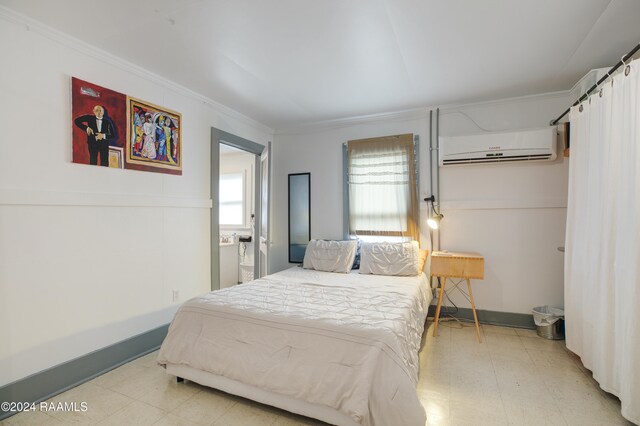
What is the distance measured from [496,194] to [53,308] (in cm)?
409

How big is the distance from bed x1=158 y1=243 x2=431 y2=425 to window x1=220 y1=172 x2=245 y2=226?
10.1ft

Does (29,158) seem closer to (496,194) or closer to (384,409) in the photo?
(384,409)

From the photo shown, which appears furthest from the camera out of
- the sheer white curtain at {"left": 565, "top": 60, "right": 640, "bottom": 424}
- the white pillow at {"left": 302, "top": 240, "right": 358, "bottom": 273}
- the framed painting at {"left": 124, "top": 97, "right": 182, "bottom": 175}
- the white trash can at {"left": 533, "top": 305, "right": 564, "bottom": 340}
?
the white pillow at {"left": 302, "top": 240, "right": 358, "bottom": 273}

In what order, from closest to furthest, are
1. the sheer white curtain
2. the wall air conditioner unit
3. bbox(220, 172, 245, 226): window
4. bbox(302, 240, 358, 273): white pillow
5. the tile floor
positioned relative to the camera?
the sheer white curtain → the tile floor → the wall air conditioner unit → bbox(302, 240, 358, 273): white pillow → bbox(220, 172, 245, 226): window

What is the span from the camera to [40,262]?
2.08 m

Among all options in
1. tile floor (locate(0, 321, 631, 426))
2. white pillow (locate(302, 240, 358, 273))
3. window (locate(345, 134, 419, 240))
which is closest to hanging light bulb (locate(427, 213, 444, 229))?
window (locate(345, 134, 419, 240))

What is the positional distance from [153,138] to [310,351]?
2315 millimetres

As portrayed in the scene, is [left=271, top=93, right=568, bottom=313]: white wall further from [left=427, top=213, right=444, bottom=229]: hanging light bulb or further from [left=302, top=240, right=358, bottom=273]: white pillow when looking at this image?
[left=302, top=240, right=358, bottom=273]: white pillow

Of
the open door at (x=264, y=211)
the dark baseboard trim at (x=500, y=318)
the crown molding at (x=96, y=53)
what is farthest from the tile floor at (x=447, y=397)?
the crown molding at (x=96, y=53)

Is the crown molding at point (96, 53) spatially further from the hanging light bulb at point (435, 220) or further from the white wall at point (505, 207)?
the hanging light bulb at point (435, 220)

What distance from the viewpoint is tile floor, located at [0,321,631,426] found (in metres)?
1.84

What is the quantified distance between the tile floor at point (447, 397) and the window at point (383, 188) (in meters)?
1.53

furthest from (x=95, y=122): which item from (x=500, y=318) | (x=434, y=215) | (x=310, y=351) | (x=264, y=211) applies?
(x=500, y=318)

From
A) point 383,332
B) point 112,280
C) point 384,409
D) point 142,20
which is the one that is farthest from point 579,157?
point 112,280
